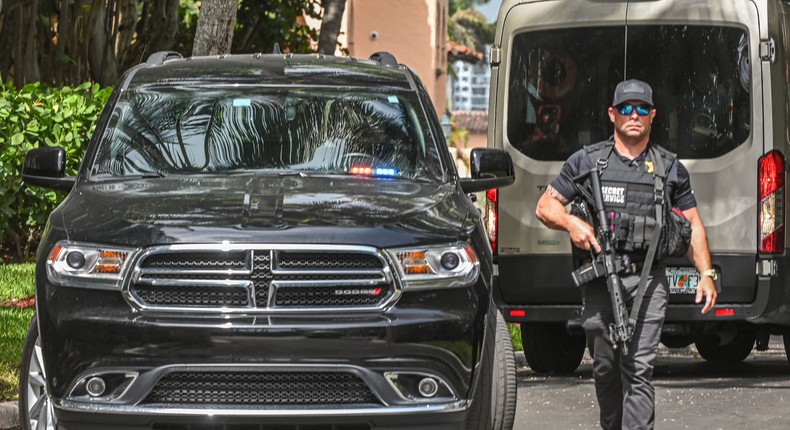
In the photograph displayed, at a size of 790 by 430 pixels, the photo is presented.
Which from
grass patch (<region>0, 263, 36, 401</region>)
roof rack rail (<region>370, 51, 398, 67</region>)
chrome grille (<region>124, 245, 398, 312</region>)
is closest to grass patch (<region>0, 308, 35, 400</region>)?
grass patch (<region>0, 263, 36, 401</region>)

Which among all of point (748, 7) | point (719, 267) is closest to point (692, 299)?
point (719, 267)

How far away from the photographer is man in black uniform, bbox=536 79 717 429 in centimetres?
771

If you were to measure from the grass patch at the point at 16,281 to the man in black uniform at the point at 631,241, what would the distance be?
7480 millimetres

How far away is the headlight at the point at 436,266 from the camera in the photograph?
641 cm

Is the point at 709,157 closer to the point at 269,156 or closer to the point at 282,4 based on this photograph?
the point at 269,156

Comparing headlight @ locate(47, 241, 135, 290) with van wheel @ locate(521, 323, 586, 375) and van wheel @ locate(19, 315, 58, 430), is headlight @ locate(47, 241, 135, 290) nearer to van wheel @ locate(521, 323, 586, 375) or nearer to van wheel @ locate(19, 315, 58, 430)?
van wheel @ locate(19, 315, 58, 430)

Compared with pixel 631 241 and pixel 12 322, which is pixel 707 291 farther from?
pixel 12 322

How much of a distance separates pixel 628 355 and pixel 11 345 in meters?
4.61

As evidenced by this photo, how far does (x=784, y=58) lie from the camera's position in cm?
1111

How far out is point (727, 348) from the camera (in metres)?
12.9

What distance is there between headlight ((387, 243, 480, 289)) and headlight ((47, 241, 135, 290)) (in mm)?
1000

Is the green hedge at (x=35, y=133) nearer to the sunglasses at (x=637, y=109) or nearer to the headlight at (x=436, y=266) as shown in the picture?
the sunglasses at (x=637, y=109)

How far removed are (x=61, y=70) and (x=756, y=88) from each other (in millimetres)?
12109

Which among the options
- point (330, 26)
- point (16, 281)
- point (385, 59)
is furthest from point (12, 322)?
point (330, 26)
